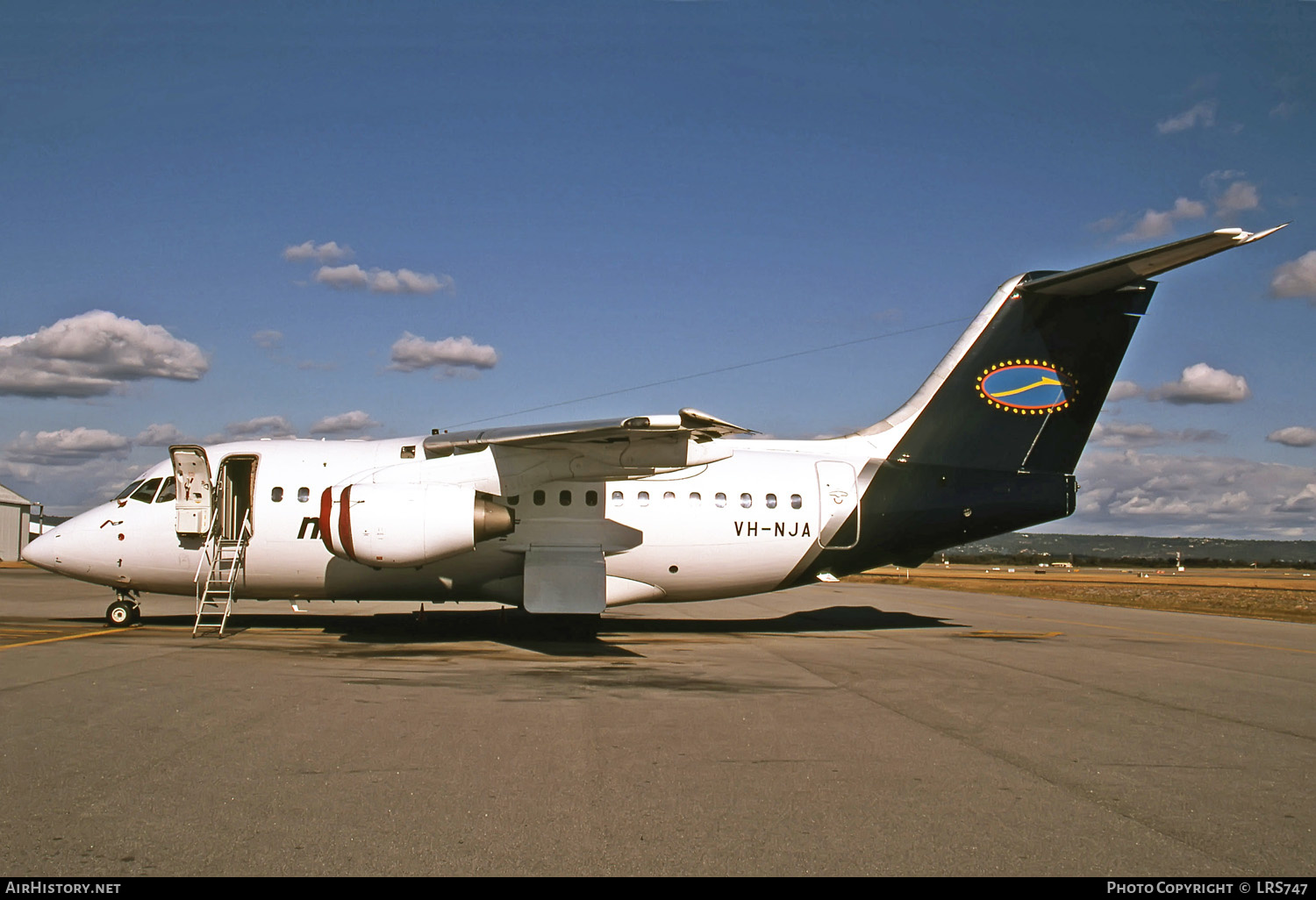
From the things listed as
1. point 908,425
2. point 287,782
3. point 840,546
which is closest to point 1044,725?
point 287,782

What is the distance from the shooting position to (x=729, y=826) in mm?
5273

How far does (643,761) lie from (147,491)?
13267mm

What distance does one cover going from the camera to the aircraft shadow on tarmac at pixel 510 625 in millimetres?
15891

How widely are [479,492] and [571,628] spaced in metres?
3.69

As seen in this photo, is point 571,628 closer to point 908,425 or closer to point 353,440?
point 353,440

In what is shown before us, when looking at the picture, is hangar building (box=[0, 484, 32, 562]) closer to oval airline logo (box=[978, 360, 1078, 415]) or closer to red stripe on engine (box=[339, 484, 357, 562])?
red stripe on engine (box=[339, 484, 357, 562])

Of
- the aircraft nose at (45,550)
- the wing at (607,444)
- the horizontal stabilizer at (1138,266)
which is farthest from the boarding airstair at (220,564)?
the horizontal stabilizer at (1138,266)

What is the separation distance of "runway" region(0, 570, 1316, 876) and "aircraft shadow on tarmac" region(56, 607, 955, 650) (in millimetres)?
1800

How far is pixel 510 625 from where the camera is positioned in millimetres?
18297

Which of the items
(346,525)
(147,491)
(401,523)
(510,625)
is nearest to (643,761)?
(401,523)

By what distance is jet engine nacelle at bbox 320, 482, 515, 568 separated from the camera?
13992mm

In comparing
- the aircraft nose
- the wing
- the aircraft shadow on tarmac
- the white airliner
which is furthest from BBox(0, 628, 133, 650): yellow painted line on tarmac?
the wing

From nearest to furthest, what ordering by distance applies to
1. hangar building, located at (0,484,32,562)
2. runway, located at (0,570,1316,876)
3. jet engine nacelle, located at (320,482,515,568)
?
runway, located at (0,570,1316,876) < jet engine nacelle, located at (320,482,515,568) < hangar building, located at (0,484,32,562)

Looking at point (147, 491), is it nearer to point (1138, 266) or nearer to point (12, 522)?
point (1138, 266)
